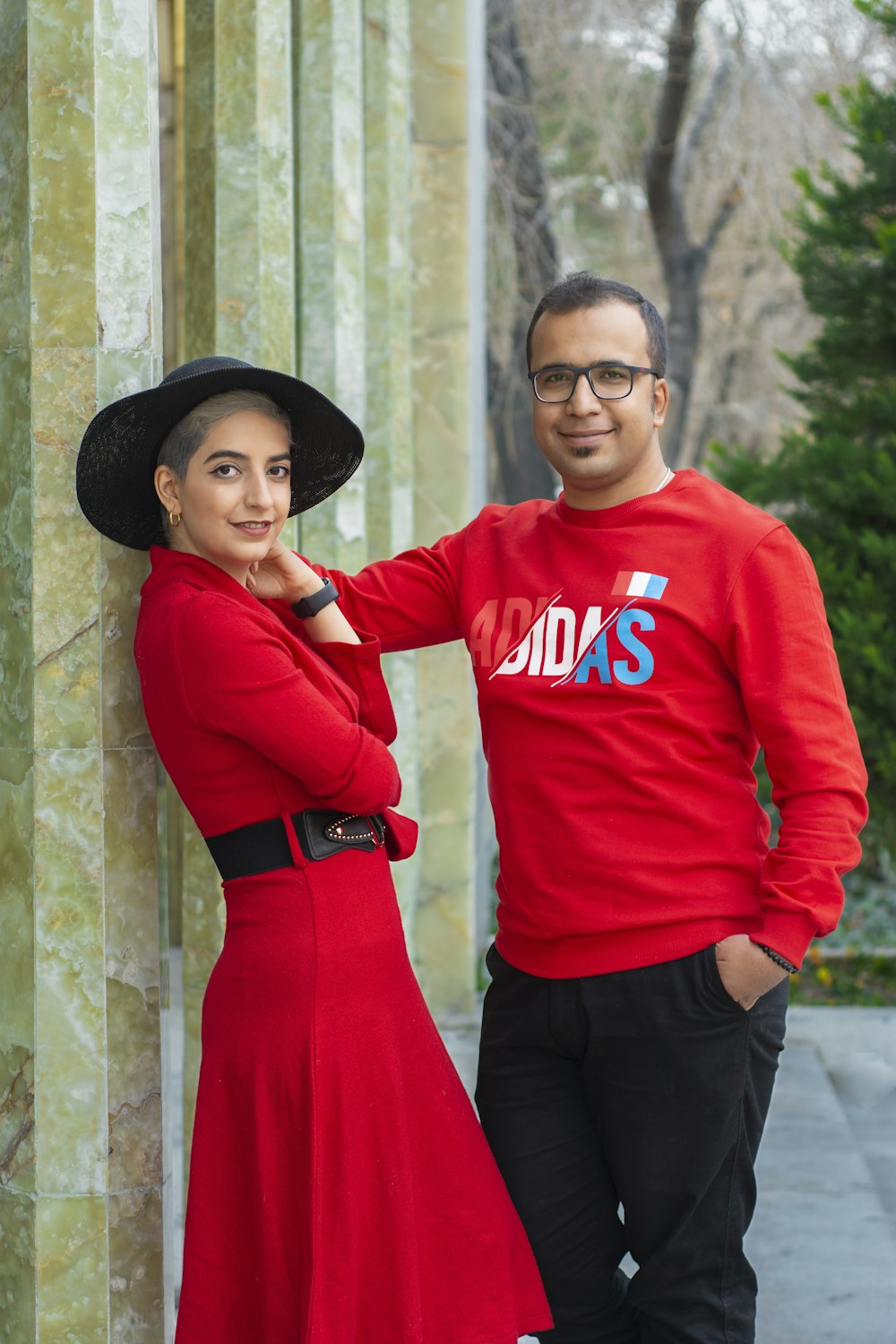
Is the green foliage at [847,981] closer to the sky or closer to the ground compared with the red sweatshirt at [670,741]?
closer to the ground

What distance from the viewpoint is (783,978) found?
231cm

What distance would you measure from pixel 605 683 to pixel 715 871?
0.34m

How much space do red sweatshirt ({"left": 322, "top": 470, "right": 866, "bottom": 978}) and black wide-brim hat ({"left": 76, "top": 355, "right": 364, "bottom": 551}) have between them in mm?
493

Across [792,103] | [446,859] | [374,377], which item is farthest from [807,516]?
[792,103]

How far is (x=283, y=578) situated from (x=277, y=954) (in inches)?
25.0

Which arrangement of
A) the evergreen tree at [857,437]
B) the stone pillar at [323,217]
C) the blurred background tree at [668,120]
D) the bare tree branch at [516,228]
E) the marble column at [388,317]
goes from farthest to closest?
1. the blurred background tree at [668,120]
2. the bare tree branch at [516,228]
3. the evergreen tree at [857,437]
4. the marble column at [388,317]
5. the stone pillar at [323,217]

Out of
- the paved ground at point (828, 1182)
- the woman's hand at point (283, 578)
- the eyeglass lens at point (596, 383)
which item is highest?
the eyeglass lens at point (596, 383)

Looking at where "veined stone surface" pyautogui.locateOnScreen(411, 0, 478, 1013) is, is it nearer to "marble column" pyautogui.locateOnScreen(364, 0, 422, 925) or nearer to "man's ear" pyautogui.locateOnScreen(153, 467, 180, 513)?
"marble column" pyautogui.locateOnScreen(364, 0, 422, 925)

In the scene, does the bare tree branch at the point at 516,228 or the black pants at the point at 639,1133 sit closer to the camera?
the black pants at the point at 639,1133

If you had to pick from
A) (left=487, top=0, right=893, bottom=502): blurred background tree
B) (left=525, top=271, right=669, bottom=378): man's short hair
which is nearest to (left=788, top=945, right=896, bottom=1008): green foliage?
(left=487, top=0, right=893, bottom=502): blurred background tree

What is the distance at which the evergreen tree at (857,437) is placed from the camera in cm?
677

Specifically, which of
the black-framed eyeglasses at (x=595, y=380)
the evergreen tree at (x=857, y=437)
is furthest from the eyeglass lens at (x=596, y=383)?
the evergreen tree at (x=857, y=437)

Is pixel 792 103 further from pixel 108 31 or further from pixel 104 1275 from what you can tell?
pixel 104 1275

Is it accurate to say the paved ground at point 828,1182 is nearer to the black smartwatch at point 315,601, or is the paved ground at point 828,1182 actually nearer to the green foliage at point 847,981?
the green foliage at point 847,981
